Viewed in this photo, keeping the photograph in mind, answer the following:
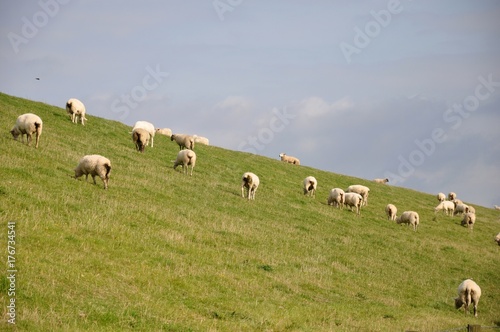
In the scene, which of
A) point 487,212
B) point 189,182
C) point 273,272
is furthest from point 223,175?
point 487,212

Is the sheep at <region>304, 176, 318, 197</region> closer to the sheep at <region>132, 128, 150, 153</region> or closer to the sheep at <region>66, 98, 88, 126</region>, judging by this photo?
the sheep at <region>132, 128, 150, 153</region>

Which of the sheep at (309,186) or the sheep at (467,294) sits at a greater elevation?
the sheep at (309,186)

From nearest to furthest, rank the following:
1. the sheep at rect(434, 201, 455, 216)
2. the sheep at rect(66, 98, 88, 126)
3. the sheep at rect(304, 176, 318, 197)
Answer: the sheep at rect(66, 98, 88, 126)
the sheep at rect(304, 176, 318, 197)
the sheep at rect(434, 201, 455, 216)

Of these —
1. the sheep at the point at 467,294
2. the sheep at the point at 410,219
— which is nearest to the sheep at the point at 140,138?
the sheep at the point at 410,219

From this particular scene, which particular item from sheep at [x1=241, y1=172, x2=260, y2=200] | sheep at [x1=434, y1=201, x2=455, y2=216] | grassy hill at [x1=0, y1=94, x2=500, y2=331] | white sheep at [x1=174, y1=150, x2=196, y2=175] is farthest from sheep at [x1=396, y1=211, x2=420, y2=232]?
white sheep at [x1=174, y1=150, x2=196, y2=175]

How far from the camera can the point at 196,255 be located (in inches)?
750

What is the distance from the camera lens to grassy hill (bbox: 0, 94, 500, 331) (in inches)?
513

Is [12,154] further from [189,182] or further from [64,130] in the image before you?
[64,130]

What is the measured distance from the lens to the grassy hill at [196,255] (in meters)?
13.0

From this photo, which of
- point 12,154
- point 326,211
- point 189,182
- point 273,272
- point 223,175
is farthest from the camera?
point 223,175

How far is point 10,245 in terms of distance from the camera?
1355 cm

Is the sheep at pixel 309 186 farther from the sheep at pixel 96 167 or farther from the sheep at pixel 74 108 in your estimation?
the sheep at pixel 96 167

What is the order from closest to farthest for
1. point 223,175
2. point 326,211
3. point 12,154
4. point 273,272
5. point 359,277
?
point 273,272, point 359,277, point 12,154, point 326,211, point 223,175

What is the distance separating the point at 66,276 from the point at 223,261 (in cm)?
705
